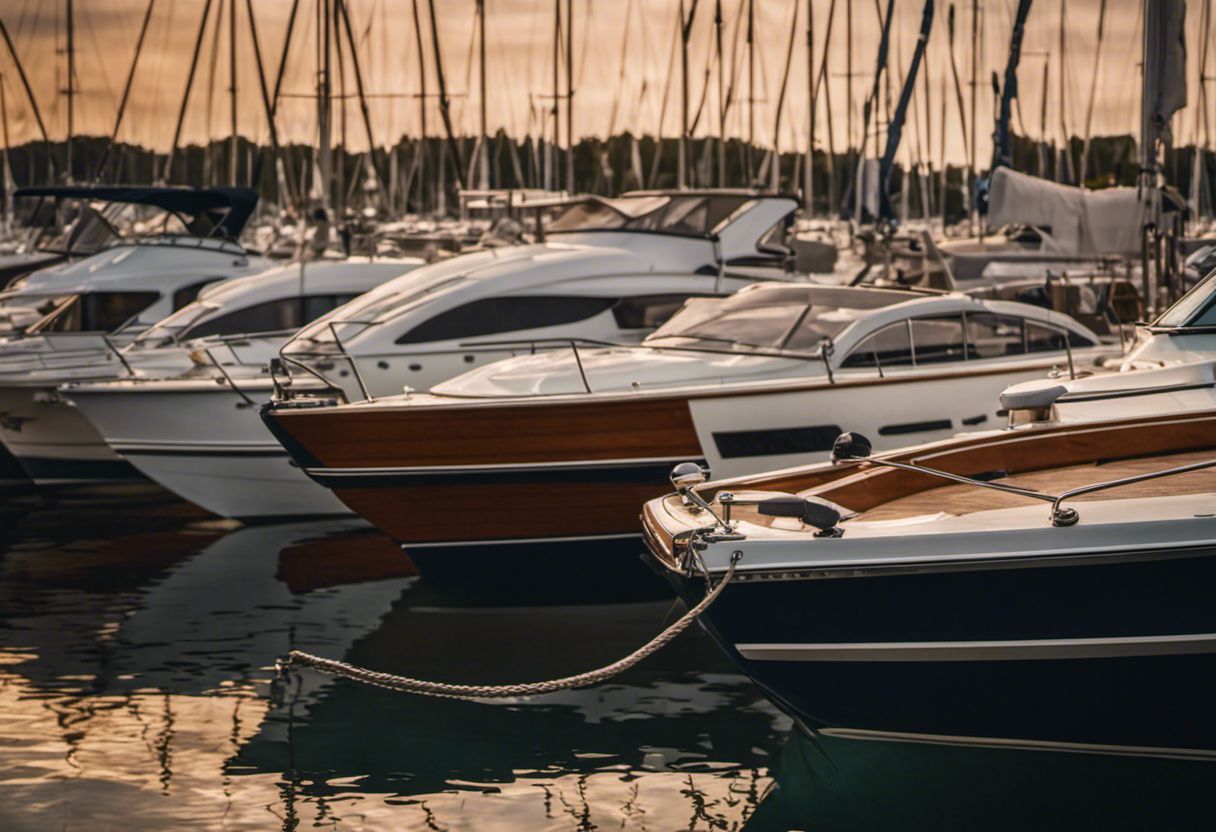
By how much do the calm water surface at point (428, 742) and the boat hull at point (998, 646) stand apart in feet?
0.55

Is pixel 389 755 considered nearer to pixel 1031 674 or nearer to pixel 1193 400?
pixel 1031 674

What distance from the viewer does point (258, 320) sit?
616 inches

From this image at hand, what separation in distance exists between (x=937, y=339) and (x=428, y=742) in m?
4.92

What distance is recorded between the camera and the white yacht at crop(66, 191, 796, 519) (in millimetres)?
13328

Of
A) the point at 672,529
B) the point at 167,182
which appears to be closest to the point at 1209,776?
the point at 672,529

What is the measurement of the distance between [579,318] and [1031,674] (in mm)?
8178

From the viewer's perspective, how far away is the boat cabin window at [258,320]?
1562 cm

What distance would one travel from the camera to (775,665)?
21.3 ft

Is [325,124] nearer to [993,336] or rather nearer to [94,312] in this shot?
[94,312]

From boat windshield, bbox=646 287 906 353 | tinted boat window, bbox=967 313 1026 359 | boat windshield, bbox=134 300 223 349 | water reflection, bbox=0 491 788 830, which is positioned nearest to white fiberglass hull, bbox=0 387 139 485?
boat windshield, bbox=134 300 223 349

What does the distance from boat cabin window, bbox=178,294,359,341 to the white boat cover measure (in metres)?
6.32

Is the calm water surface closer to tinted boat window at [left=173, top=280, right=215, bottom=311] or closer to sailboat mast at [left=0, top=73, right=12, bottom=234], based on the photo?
tinted boat window at [left=173, top=280, right=215, bottom=311]

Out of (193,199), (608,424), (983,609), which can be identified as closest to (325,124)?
(193,199)

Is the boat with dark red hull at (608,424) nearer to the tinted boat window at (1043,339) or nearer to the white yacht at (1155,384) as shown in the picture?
the tinted boat window at (1043,339)
